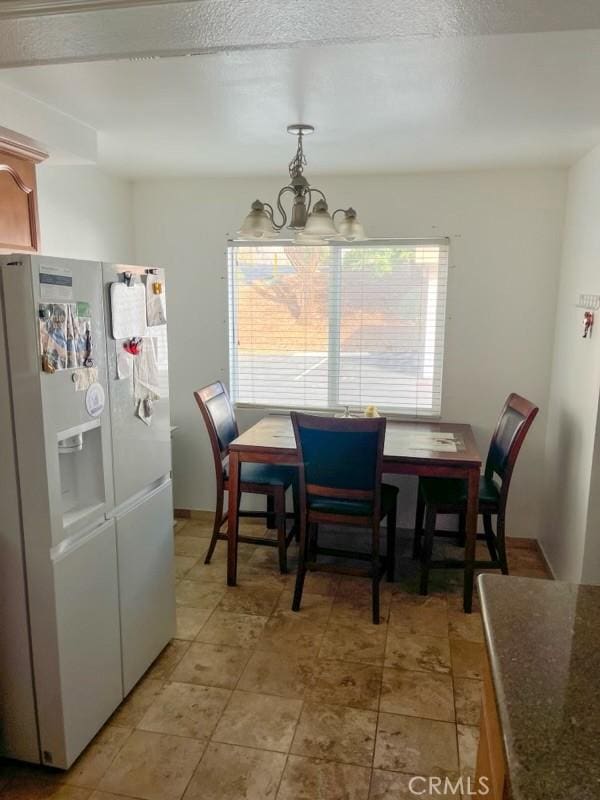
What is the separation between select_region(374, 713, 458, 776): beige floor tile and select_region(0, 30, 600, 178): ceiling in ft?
7.19

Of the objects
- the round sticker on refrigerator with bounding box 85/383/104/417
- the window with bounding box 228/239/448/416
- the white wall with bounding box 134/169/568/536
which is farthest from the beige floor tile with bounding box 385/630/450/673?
the round sticker on refrigerator with bounding box 85/383/104/417

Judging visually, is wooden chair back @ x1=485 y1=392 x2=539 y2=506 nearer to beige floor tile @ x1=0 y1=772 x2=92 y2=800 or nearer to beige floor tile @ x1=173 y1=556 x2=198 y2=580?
beige floor tile @ x1=173 y1=556 x2=198 y2=580

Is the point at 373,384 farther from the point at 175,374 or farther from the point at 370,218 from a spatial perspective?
the point at 175,374

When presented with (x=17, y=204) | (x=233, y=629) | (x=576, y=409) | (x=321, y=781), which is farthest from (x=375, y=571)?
(x=17, y=204)

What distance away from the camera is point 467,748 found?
1.96 meters

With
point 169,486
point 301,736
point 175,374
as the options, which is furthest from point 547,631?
point 175,374

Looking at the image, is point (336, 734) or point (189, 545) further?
point (189, 545)

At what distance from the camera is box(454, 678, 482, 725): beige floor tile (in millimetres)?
2107

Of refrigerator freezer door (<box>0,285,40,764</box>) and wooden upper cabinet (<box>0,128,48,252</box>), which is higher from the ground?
wooden upper cabinet (<box>0,128,48,252</box>)

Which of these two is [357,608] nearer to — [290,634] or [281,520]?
[290,634]

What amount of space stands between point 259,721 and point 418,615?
1041 millimetres

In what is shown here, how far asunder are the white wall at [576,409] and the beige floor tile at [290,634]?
1.29 m

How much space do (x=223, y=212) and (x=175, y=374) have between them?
44.7 inches

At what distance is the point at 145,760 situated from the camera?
192 cm
